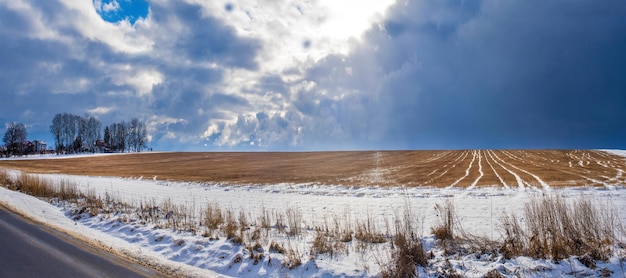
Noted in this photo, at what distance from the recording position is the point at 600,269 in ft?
22.8

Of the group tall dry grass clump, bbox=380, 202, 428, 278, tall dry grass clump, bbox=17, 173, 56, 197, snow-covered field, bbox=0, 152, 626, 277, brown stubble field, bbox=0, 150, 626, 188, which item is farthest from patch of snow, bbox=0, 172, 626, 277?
brown stubble field, bbox=0, 150, 626, 188

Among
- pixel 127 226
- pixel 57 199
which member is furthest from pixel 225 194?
pixel 127 226

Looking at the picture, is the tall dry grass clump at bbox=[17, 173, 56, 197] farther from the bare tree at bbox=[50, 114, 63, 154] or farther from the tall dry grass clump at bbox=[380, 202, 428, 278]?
the bare tree at bbox=[50, 114, 63, 154]

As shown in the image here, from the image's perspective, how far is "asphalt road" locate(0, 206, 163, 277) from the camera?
23.7 ft

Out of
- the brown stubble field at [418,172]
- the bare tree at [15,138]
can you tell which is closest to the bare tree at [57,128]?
the bare tree at [15,138]

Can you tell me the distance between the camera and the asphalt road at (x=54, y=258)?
7.23 metres

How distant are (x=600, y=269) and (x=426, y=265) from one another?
11.3 feet

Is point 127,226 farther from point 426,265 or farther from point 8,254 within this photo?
point 426,265

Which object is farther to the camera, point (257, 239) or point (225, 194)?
point (225, 194)

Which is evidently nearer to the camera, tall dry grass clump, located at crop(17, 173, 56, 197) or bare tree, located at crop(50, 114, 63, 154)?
tall dry grass clump, located at crop(17, 173, 56, 197)

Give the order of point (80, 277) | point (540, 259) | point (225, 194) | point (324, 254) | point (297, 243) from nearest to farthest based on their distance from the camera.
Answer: point (80, 277), point (540, 259), point (324, 254), point (297, 243), point (225, 194)

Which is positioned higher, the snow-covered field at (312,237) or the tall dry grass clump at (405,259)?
the tall dry grass clump at (405,259)

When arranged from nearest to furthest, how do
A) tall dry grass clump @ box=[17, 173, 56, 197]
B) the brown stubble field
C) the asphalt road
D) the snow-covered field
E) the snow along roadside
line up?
the asphalt road < the snow-covered field < the snow along roadside < tall dry grass clump @ box=[17, 173, 56, 197] < the brown stubble field

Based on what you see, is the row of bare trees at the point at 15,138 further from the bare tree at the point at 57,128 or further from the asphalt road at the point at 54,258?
the asphalt road at the point at 54,258
